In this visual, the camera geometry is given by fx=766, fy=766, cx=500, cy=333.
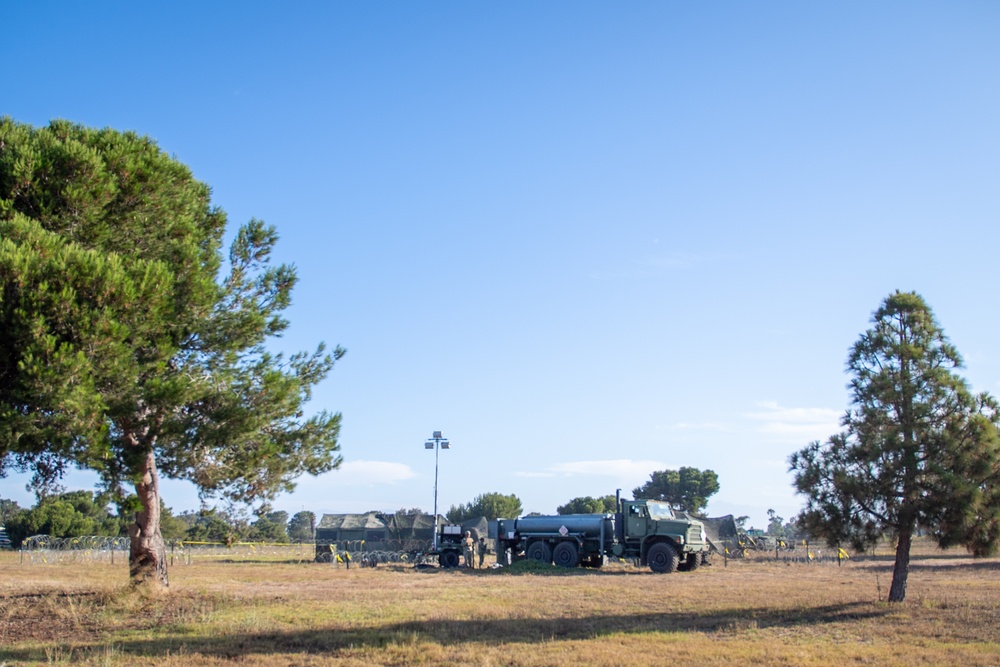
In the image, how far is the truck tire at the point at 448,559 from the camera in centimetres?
3581

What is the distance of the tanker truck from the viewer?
3161 cm

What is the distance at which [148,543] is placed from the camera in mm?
17156

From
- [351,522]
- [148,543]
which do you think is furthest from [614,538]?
[351,522]

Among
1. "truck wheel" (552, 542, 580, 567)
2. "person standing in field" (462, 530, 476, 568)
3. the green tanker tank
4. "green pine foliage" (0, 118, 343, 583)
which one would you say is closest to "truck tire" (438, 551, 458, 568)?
"person standing in field" (462, 530, 476, 568)

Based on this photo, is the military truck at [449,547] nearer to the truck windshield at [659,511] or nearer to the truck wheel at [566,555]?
the truck wheel at [566,555]

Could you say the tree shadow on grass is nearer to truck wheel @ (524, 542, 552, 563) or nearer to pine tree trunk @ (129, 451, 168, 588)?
pine tree trunk @ (129, 451, 168, 588)

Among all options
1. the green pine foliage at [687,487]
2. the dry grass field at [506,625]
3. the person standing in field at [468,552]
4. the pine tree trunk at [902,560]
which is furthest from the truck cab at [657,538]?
the green pine foliage at [687,487]

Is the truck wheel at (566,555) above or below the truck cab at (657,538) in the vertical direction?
below

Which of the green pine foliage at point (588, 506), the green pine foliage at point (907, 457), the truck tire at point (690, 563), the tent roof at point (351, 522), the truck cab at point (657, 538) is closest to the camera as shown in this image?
the green pine foliage at point (907, 457)

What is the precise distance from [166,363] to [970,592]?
1935cm

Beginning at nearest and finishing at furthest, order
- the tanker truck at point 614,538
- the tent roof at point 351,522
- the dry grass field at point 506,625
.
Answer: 1. the dry grass field at point 506,625
2. the tanker truck at point 614,538
3. the tent roof at point 351,522

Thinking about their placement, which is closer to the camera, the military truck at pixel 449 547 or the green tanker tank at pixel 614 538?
the green tanker tank at pixel 614 538

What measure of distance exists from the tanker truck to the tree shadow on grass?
52.1 ft

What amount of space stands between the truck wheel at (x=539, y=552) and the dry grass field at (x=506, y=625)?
11794mm
